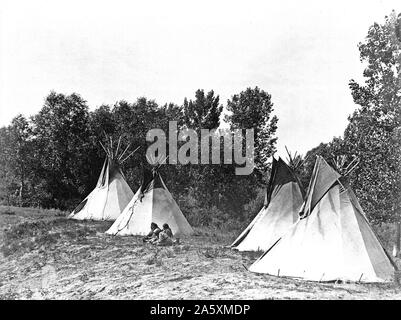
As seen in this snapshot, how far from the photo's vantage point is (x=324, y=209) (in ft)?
37.4

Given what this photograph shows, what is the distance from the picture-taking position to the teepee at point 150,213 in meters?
18.4

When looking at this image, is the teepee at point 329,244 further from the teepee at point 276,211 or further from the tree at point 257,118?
the tree at point 257,118

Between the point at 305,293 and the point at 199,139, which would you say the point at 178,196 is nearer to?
the point at 199,139

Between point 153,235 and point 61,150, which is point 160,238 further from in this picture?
point 61,150

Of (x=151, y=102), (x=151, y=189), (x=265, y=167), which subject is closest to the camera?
(x=151, y=189)

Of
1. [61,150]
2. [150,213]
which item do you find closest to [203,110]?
[61,150]

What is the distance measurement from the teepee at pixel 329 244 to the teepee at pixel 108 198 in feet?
43.8

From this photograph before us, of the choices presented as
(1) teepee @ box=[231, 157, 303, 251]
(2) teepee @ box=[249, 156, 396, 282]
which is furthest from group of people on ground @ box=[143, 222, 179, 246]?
(2) teepee @ box=[249, 156, 396, 282]

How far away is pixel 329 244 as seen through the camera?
36.1ft

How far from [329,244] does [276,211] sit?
4763 mm

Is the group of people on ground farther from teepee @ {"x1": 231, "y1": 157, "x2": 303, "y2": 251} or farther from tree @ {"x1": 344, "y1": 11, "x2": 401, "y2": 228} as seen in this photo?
tree @ {"x1": 344, "y1": 11, "x2": 401, "y2": 228}

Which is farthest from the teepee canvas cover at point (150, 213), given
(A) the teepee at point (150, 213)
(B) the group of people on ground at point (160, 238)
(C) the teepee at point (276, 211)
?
(C) the teepee at point (276, 211)
